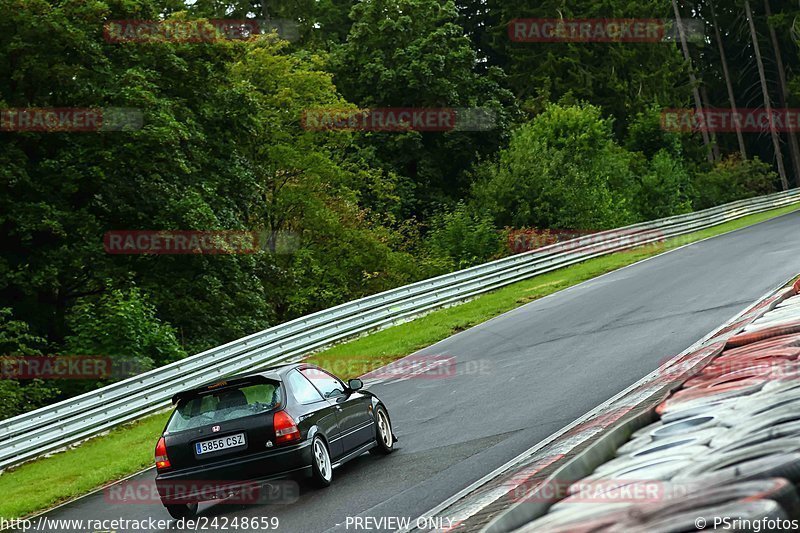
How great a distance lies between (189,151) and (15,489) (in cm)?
1727

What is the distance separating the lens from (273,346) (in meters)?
21.2

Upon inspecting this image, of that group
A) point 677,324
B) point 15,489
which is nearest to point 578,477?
point 15,489

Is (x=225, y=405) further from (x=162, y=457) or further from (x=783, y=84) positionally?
(x=783, y=84)

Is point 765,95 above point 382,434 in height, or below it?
above

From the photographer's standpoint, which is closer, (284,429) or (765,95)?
(284,429)

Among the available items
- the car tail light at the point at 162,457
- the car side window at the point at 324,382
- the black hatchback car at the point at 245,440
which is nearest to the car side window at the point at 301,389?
the black hatchback car at the point at 245,440

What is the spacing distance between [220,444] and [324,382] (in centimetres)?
163

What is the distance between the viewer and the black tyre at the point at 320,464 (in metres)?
9.86

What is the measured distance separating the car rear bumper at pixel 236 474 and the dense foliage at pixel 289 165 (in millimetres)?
10465

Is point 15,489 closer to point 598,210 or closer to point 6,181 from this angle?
point 6,181

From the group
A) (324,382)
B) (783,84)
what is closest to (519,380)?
(324,382)

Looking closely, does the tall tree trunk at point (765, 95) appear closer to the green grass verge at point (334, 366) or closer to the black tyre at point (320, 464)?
the green grass verge at point (334, 366)

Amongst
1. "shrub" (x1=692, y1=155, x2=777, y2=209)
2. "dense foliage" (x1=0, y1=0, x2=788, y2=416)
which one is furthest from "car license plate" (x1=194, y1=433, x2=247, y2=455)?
"shrub" (x1=692, y1=155, x2=777, y2=209)

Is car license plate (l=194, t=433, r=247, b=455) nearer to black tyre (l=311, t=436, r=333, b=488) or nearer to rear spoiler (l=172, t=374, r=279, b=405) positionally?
rear spoiler (l=172, t=374, r=279, b=405)
